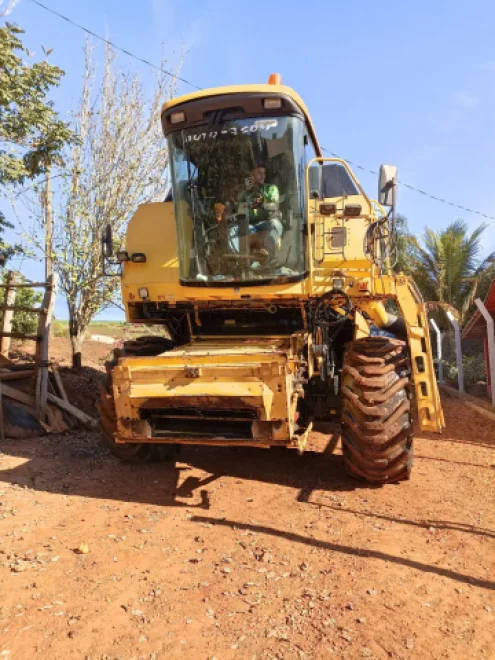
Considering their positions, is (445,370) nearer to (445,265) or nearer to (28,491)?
(445,265)

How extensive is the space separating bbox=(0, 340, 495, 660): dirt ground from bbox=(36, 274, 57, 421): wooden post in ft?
4.07

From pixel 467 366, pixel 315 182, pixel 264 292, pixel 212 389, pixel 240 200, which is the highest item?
pixel 315 182

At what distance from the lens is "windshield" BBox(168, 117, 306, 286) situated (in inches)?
209

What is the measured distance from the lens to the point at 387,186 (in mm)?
5094

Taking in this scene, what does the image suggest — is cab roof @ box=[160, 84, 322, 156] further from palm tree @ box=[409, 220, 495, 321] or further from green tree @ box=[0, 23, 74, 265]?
palm tree @ box=[409, 220, 495, 321]

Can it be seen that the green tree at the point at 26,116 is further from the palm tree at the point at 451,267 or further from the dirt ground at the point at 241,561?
the palm tree at the point at 451,267

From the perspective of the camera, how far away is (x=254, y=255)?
5.45 m

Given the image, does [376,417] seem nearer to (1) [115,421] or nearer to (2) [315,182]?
(2) [315,182]

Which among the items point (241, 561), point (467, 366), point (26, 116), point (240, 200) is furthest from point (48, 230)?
point (467, 366)

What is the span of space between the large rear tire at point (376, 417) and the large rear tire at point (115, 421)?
210cm

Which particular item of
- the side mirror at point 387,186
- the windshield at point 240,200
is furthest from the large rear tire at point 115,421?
the side mirror at point 387,186

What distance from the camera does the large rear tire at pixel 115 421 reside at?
5570 millimetres

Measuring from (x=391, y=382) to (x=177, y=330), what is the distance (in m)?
2.68

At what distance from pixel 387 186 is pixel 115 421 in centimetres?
345
